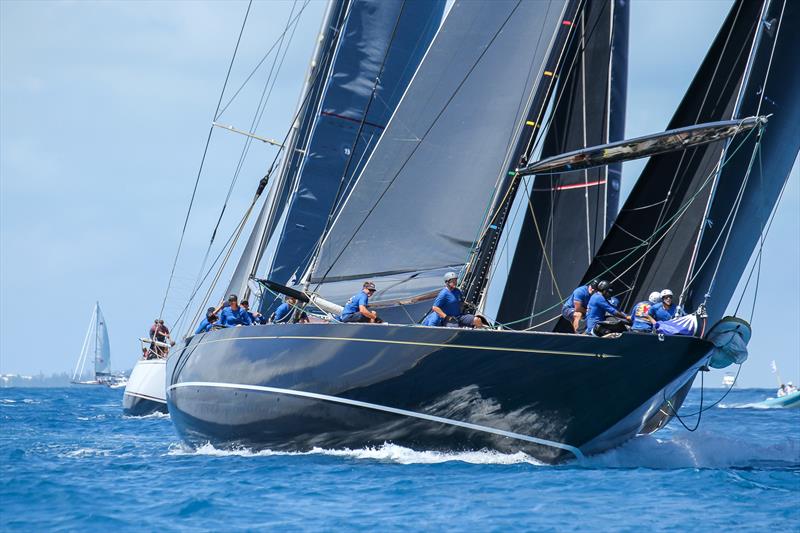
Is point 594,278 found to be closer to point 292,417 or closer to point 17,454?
point 292,417

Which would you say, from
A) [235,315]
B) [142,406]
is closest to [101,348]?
[142,406]

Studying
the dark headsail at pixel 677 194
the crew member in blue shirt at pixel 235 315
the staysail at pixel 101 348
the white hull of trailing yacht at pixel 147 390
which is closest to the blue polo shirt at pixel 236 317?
the crew member in blue shirt at pixel 235 315

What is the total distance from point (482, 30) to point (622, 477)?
23.3 ft

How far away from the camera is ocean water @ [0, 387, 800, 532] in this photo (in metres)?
9.71

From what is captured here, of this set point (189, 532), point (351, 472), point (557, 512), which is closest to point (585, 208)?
point (351, 472)

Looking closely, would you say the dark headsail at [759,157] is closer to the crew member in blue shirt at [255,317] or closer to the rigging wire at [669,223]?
the rigging wire at [669,223]

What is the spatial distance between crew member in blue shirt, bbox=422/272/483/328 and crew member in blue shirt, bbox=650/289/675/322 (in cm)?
231

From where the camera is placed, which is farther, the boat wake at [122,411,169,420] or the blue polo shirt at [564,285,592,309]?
the boat wake at [122,411,169,420]

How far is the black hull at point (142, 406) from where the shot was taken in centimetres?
3092

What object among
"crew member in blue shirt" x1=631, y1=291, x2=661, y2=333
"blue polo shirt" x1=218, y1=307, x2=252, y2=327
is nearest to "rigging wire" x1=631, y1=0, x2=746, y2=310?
"crew member in blue shirt" x1=631, y1=291, x2=661, y2=333

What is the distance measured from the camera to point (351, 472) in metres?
12.5

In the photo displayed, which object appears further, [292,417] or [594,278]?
[594,278]

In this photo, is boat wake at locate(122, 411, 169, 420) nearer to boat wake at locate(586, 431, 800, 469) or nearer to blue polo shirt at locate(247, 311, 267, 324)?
blue polo shirt at locate(247, 311, 267, 324)

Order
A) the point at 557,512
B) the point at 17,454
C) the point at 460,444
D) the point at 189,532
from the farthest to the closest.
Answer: the point at 17,454
the point at 460,444
the point at 557,512
the point at 189,532
